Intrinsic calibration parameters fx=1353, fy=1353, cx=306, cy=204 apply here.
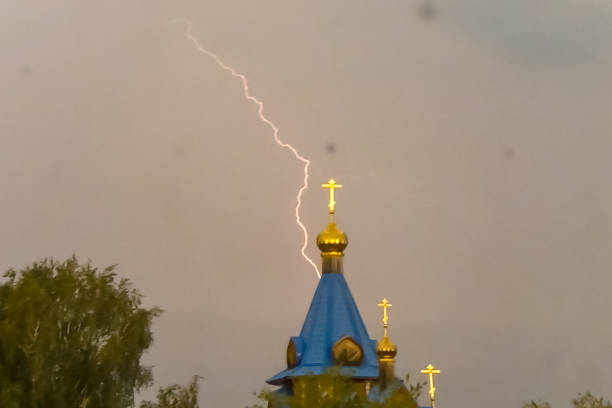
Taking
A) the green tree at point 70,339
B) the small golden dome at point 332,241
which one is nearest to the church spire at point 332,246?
the small golden dome at point 332,241

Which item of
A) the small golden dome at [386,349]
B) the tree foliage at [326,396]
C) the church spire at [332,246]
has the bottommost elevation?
the tree foliage at [326,396]

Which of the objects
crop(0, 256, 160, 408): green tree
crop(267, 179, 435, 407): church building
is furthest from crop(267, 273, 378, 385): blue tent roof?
crop(0, 256, 160, 408): green tree

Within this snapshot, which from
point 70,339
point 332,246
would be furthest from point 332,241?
point 70,339

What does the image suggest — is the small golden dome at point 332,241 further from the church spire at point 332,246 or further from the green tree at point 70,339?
the green tree at point 70,339

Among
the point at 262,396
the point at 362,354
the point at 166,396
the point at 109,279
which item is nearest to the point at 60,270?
the point at 109,279

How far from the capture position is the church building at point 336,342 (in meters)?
43.6

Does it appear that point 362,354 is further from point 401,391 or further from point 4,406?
point 4,406

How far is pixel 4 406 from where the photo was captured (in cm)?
2923

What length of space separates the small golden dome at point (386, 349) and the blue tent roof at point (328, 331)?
1065mm

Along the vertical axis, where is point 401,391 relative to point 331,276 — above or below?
below

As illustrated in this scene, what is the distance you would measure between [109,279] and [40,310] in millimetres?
2165

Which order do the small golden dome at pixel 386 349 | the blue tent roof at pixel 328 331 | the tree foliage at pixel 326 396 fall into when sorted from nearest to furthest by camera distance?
1. the tree foliage at pixel 326 396
2. the small golden dome at pixel 386 349
3. the blue tent roof at pixel 328 331

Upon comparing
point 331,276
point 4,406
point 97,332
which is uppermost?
point 331,276

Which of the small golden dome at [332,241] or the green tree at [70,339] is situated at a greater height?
the small golden dome at [332,241]
